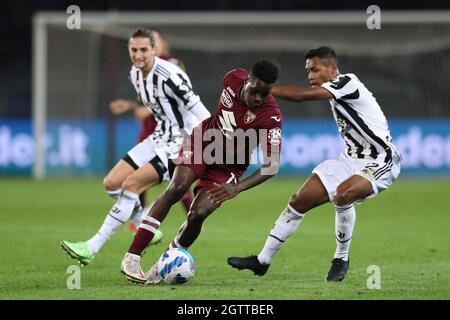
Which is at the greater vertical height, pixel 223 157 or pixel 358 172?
pixel 223 157

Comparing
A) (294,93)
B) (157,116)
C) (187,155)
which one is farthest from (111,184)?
(294,93)

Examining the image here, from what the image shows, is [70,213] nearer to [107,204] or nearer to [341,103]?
[107,204]

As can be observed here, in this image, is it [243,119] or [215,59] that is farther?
[215,59]

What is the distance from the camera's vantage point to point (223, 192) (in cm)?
779

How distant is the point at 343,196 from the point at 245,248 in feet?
9.18

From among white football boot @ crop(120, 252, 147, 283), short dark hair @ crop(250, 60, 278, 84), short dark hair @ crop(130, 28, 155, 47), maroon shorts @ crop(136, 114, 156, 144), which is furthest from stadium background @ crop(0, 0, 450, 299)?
short dark hair @ crop(250, 60, 278, 84)

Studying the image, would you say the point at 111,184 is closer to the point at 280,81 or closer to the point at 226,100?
the point at 226,100

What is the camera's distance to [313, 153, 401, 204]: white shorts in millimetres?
8266

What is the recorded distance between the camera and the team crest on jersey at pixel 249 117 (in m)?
8.08

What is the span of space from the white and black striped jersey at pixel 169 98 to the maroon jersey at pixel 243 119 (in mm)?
→ 1248

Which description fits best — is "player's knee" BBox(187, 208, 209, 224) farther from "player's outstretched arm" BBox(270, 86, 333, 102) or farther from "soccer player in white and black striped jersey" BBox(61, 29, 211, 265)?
"soccer player in white and black striped jersey" BBox(61, 29, 211, 265)

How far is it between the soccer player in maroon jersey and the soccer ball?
0.31ft
